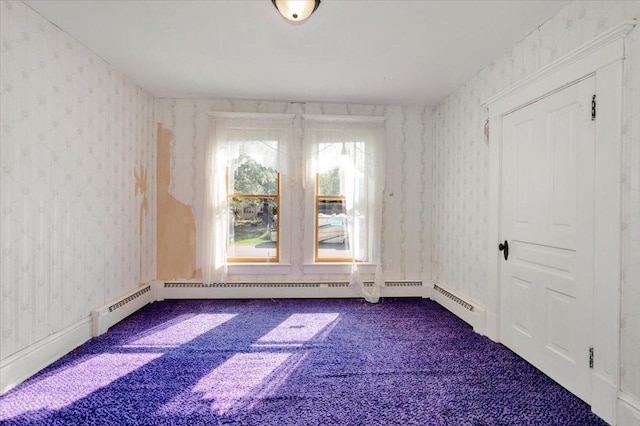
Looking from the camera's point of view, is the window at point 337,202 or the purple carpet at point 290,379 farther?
the window at point 337,202

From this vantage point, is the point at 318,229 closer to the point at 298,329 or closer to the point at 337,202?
the point at 337,202

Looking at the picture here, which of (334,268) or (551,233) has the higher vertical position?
(551,233)

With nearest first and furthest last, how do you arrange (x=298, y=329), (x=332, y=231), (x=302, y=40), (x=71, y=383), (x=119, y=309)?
(x=71, y=383) < (x=302, y=40) < (x=298, y=329) < (x=119, y=309) < (x=332, y=231)

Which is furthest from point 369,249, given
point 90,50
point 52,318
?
point 90,50

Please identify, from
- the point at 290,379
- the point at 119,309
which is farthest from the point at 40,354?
the point at 290,379

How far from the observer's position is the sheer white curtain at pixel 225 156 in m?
4.23

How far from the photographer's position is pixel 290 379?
7.75 feet

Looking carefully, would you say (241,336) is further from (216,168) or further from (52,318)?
(216,168)

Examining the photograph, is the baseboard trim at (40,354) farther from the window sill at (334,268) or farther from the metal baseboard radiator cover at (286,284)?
the window sill at (334,268)

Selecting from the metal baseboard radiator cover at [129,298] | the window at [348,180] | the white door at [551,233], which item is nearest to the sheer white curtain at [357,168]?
the window at [348,180]

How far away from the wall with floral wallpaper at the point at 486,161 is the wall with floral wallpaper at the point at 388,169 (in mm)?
194

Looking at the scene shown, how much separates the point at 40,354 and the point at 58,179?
1.40m

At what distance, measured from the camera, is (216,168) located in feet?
14.0

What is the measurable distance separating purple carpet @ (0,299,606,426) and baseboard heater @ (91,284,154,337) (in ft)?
0.34
